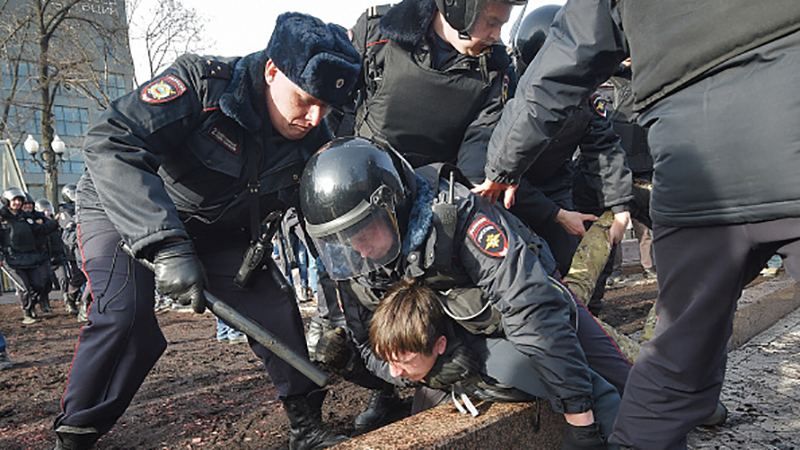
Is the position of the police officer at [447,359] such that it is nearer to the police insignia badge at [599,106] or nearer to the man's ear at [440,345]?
the man's ear at [440,345]

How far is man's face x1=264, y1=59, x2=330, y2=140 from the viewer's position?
90.7 inches

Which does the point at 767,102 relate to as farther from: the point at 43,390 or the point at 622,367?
the point at 43,390

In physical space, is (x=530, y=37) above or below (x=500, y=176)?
above

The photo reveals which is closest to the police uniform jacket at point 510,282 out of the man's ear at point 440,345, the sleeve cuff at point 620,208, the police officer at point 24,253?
the man's ear at point 440,345

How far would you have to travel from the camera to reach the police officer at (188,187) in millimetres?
2078

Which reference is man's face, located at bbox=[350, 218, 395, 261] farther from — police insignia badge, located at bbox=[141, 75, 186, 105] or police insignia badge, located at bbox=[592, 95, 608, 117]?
police insignia badge, located at bbox=[592, 95, 608, 117]

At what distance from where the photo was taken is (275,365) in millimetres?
2572

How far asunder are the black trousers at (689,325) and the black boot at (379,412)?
1376mm

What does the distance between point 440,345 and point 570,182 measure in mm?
1696

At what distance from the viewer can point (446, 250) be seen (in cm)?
203

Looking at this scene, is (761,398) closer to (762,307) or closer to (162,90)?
(762,307)

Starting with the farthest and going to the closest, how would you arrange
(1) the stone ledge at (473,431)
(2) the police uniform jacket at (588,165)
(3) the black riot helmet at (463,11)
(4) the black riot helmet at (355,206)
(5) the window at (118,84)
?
(5) the window at (118,84) → (2) the police uniform jacket at (588,165) → (3) the black riot helmet at (463,11) → (4) the black riot helmet at (355,206) → (1) the stone ledge at (473,431)

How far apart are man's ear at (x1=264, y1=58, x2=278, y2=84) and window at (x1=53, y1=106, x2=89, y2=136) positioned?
37227 millimetres

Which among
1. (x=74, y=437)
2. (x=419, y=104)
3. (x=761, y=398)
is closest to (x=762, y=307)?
(x=761, y=398)
